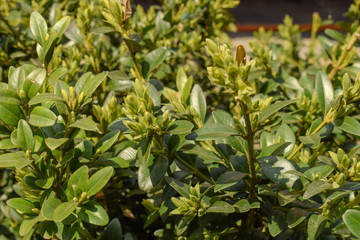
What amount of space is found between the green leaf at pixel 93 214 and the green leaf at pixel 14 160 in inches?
7.5

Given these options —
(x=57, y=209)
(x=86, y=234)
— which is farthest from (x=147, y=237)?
(x=57, y=209)

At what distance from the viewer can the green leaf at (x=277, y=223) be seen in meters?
1.10

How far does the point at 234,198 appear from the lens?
122 cm

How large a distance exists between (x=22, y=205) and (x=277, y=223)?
2.44 ft

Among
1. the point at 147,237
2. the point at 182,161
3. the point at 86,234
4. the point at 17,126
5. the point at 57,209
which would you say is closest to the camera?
the point at 57,209

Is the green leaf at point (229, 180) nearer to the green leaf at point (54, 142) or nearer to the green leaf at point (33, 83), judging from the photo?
the green leaf at point (54, 142)

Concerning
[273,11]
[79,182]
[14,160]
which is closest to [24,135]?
[14,160]

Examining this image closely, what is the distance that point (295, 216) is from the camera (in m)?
1.09

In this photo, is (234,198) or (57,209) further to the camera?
(234,198)

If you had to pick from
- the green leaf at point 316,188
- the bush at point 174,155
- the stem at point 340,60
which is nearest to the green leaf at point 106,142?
the bush at point 174,155

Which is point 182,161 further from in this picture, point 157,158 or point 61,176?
point 61,176

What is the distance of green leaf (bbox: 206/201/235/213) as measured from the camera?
3.31 ft

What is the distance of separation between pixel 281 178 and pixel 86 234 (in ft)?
2.36

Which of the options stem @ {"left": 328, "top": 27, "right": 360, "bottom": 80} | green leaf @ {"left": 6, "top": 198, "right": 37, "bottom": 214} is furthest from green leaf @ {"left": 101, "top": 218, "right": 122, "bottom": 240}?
stem @ {"left": 328, "top": 27, "right": 360, "bottom": 80}
